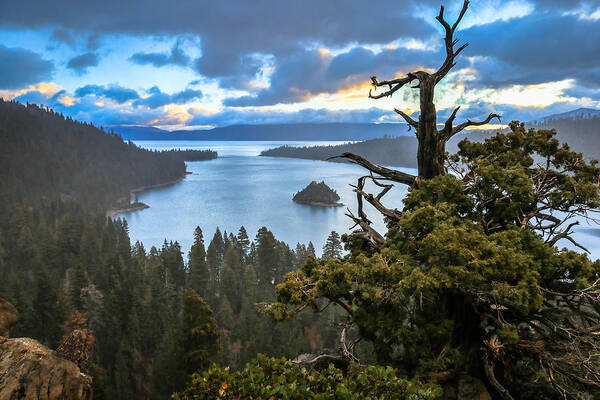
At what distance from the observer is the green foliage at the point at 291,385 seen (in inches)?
222

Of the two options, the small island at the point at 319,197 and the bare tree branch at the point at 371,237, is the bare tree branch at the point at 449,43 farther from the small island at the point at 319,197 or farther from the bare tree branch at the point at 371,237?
the small island at the point at 319,197

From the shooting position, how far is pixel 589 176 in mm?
12125

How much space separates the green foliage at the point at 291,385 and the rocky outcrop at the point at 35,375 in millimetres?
2766

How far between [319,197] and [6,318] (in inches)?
5061

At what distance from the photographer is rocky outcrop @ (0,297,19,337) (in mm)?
9047

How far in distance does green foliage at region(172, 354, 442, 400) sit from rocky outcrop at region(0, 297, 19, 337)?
606 cm

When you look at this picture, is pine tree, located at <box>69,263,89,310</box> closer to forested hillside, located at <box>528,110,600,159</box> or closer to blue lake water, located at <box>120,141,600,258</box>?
blue lake water, located at <box>120,141,600,258</box>

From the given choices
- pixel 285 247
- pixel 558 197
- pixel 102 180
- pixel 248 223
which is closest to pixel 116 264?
pixel 285 247

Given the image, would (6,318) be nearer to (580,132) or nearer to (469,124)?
(469,124)

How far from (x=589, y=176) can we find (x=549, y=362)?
21.9 feet

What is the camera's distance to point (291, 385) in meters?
5.71

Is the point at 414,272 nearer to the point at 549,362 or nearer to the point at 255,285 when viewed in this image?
the point at 549,362

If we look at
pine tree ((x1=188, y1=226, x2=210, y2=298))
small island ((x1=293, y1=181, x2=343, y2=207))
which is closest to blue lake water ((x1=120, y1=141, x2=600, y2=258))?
small island ((x1=293, y1=181, x2=343, y2=207))

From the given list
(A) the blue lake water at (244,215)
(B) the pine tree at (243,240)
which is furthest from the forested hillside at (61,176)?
(B) the pine tree at (243,240)
